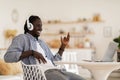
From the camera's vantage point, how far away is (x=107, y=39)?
895 cm

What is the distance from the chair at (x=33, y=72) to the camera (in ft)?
10.0

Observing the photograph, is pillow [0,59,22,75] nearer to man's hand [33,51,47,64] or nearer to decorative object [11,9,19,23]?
man's hand [33,51,47,64]

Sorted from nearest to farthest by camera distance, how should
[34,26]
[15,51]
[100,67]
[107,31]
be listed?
[15,51] → [34,26] → [100,67] → [107,31]

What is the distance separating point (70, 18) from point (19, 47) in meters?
6.14

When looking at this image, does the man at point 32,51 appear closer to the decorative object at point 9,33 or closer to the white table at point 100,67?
the white table at point 100,67

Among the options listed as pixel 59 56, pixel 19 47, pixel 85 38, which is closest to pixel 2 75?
pixel 59 56

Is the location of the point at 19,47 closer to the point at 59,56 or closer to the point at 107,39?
the point at 59,56

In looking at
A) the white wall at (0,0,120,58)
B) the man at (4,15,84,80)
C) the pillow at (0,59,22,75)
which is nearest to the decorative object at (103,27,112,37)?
the white wall at (0,0,120,58)

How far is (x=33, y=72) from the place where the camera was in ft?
10.1

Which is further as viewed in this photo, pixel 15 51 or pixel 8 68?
pixel 8 68

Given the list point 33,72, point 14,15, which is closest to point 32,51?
point 33,72

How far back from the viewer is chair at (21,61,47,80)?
305 cm

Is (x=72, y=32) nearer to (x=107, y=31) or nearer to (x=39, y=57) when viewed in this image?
(x=107, y=31)

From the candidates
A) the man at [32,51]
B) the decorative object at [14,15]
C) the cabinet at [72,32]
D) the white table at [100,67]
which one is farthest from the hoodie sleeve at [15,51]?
the cabinet at [72,32]
